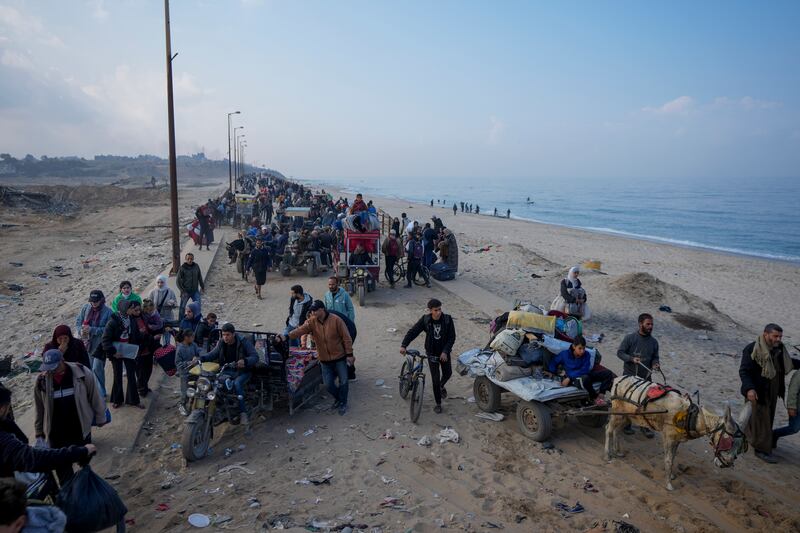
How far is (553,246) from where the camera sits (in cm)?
3278

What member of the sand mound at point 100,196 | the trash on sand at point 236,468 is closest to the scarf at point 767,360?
the trash on sand at point 236,468

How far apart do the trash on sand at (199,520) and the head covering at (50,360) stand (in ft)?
5.94

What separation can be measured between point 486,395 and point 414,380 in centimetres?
110

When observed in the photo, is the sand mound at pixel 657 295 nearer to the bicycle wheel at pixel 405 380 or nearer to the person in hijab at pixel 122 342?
the bicycle wheel at pixel 405 380

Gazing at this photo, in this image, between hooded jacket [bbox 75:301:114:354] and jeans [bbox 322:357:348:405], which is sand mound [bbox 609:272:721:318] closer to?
jeans [bbox 322:357:348:405]

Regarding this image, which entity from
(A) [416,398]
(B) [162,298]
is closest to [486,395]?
(A) [416,398]

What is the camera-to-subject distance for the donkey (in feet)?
15.7

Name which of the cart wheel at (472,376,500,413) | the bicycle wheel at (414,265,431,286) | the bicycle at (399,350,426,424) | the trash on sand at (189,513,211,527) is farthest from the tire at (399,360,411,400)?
the bicycle wheel at (414,265,431,286)

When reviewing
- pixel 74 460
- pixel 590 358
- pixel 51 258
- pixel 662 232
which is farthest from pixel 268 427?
pixel 662 232

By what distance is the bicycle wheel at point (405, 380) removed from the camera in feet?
23.2

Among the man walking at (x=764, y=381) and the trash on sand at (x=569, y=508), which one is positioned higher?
the man walking at (x=764, y=381)

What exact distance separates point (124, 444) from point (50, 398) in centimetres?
171

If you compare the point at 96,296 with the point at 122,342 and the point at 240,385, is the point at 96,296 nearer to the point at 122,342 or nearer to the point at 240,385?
the point at 122,342

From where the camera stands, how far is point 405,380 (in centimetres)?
719
